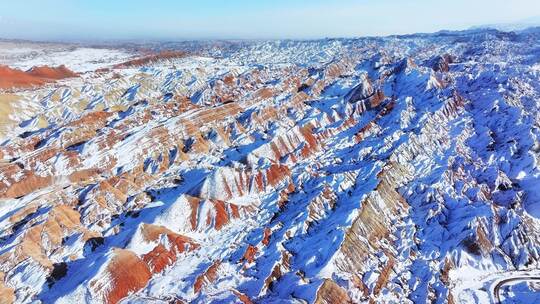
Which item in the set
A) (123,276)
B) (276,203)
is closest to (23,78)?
(276,203)

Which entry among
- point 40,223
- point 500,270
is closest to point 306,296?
point 500,270

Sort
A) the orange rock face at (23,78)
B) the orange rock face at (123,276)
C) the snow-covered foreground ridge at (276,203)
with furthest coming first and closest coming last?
the orange rock face at (23,78) → the snow-covered foreground ridge at (276,203) → the orange rock face at (123,276)

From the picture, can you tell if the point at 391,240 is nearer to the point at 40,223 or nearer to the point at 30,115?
the point at 40,223

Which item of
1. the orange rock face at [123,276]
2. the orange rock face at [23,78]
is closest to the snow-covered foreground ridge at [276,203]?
the orange rock face at [123,276]

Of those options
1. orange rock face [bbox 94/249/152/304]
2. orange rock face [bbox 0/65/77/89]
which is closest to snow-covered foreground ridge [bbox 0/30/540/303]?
orange rock face [bbox 94/249/152/304]

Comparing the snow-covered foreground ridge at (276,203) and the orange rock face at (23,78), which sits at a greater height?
the orange rock face at (23,78)

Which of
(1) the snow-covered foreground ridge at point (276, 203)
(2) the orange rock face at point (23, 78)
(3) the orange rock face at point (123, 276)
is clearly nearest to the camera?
(3) the orange rock face at point (123, 276)

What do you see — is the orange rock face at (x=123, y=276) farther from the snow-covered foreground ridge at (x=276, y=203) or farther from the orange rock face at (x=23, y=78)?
the orange rock face at (x=23, y=78)

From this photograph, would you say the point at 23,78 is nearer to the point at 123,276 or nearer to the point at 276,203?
the point at 276,203

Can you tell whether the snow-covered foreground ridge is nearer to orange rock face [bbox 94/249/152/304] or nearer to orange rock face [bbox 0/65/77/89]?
orange rock face [bbox 94/249/152/304]
